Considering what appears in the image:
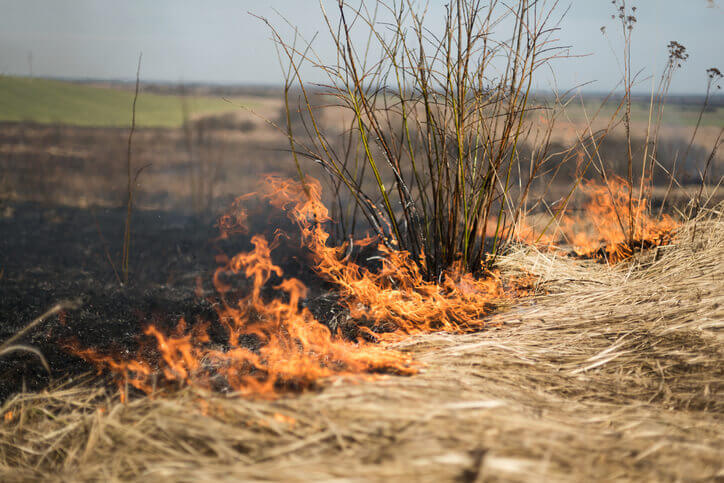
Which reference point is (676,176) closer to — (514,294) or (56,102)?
(514,294)

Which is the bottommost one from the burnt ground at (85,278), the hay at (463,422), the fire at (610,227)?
the burnt ground at (85,278)

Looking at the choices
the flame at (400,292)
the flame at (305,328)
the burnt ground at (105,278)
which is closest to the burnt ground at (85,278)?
the burnt ground at (105,278)

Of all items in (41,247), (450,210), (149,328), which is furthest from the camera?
(41,247)

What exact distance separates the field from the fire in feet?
0.39

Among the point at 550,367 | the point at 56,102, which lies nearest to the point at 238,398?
the point at 550,367

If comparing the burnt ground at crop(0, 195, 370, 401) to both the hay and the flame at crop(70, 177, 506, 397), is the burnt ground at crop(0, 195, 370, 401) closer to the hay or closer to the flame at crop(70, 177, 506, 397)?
the flame at crop(70, 177, 506, 397)

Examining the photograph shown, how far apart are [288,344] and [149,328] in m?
0.69

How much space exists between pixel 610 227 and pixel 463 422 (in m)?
1.98

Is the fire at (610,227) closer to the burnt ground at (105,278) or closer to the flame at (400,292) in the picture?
the flame at (400,292)

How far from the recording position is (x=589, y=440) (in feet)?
2.90

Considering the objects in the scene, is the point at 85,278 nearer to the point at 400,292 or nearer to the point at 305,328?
the point at 305,328

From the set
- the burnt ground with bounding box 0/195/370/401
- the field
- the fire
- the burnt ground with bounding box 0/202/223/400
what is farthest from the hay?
the fire

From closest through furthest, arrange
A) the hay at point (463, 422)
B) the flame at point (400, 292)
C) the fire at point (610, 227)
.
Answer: the hay at point (463, 422), the flame at point (400, 292), the fire at point (610, 227)

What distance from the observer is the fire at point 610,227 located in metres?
2.28
